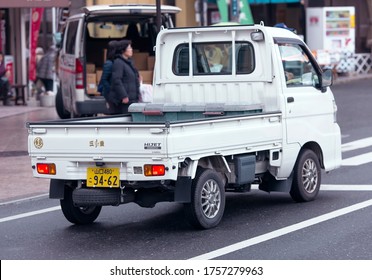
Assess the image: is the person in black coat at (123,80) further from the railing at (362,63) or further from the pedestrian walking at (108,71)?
the railing at (362,63)

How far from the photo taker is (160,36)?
39.7 feet

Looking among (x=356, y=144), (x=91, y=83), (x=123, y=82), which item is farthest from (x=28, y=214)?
(x=91, y=83)

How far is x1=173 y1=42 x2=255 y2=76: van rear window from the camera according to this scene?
38.3 ft

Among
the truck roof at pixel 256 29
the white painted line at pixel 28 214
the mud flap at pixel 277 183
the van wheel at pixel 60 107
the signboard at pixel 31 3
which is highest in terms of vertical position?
the signboard at pixel 31 3

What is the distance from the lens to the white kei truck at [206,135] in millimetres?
9859

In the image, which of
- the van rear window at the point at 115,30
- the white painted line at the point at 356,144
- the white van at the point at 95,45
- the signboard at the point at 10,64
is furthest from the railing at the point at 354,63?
the white painted line at the point at 356,144

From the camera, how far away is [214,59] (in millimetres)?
12164

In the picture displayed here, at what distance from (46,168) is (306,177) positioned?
3195mm

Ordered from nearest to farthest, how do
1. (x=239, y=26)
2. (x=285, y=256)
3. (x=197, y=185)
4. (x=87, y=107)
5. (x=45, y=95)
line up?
(x=285, y=256) < (x=197, y=185) < (x=239, y=26) < (x=87, y=107) < (x=45, y=95)

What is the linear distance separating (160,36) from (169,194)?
263 centimetres

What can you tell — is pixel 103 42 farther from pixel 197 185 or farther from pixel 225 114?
pixel 197 185

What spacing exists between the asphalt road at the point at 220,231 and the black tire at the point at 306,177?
0.12 metres

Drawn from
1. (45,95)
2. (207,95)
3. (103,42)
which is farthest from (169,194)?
(45,95)

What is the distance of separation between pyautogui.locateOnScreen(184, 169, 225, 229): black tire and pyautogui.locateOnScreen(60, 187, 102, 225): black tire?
1350 millimetres
